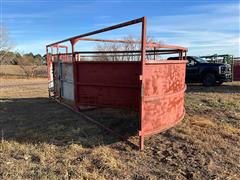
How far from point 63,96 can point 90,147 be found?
372 cm

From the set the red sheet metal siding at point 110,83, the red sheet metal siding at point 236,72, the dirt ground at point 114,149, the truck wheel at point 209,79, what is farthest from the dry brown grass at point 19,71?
the red sheet metal siding at point 110,83

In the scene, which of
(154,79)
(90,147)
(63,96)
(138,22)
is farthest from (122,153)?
(63,96)

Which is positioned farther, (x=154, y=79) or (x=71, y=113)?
(x=71, y=113)

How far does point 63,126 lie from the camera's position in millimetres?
5641

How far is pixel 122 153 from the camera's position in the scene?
4164 millimetres

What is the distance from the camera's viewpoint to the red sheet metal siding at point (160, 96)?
4383 mm

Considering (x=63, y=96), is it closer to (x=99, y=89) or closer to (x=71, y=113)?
(x=71, y=113)

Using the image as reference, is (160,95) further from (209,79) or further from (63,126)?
(209,79)

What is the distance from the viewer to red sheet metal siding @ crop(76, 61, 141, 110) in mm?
4996

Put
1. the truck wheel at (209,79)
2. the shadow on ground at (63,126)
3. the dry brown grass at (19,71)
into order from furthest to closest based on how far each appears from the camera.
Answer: the dry brown grass at (19,71)
the truck wheel at (209,79)
the shadow on ground at (63,126)

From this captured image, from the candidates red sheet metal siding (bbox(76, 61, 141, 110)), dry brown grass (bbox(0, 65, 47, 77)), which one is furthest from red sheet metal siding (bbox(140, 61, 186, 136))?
dry brown grass (bbox(0, 65, 47, 77))

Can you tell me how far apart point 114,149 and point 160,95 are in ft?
4.60

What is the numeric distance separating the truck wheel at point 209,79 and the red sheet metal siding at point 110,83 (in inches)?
360

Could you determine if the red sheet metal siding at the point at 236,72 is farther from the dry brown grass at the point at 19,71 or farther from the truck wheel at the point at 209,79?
the dry brown grass at the point at 19,71
